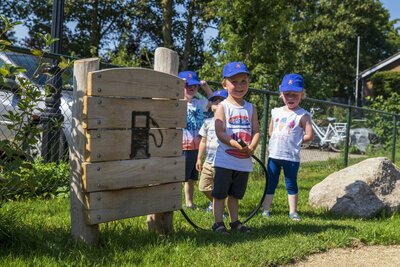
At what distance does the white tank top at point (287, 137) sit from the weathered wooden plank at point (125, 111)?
1.72m

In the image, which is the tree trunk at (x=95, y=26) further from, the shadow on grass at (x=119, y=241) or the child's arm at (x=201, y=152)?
the shadow on grass at (x=119, y=241)

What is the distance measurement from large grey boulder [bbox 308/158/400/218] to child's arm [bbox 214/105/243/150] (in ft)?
8.01

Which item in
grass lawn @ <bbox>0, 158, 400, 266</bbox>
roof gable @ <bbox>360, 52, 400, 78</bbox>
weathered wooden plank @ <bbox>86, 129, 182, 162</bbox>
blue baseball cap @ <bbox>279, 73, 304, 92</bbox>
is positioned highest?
roof gable @ <bbox>360, 52, 400, 78</bbox>

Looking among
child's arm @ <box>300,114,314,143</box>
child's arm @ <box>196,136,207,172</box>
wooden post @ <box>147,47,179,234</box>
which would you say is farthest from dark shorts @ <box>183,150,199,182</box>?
wooden post @ <box>147,47,179,234</box>

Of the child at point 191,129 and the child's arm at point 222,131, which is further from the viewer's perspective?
the child at point 191,129

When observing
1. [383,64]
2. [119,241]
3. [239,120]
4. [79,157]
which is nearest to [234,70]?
[239,120]

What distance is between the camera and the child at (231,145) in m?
4.39

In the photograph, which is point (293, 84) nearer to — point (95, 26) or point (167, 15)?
point (167, 15)

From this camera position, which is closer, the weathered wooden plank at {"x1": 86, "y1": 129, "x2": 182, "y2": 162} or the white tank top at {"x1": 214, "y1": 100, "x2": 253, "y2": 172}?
the weathered wooden plank at {"x1": 86, "y1": 129, "x2": 182, "y2": 162}

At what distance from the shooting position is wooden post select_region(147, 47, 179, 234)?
4102 mm

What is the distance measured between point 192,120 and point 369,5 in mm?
38690

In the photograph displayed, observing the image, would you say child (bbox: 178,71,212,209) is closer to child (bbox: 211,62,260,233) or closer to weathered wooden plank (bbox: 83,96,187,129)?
child (bbox: 211,62,260,233)

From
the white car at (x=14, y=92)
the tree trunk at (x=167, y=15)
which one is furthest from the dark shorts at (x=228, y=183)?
the tree trunk at (x=167, y=15)

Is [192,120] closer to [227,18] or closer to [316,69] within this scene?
[227,18]
